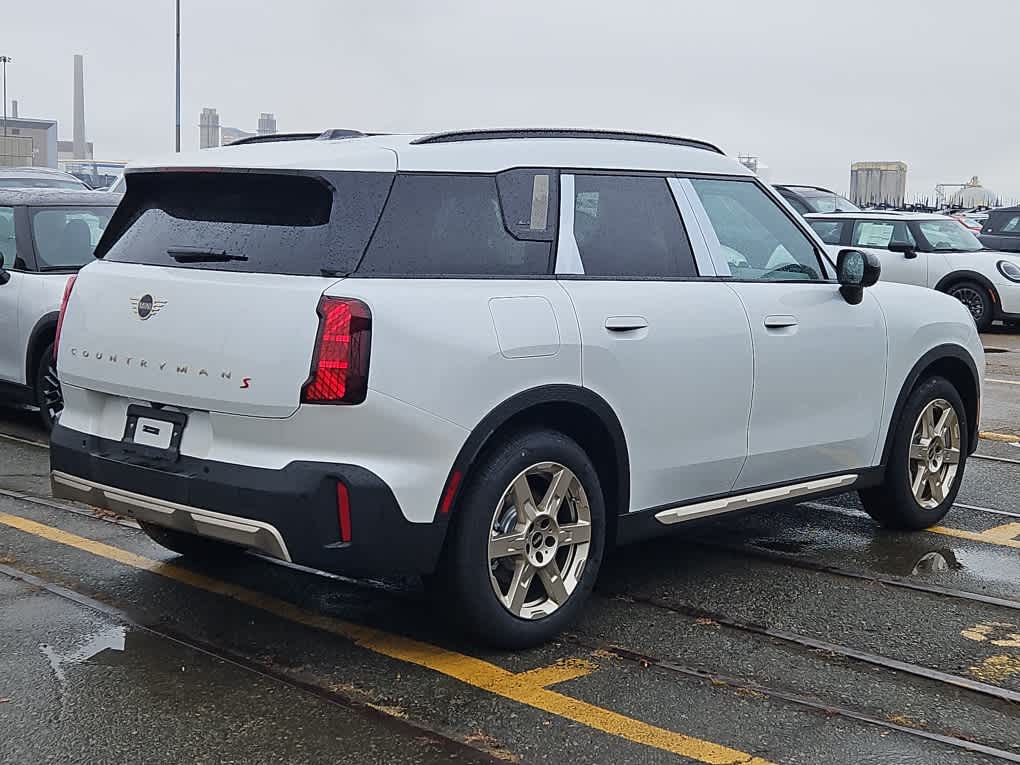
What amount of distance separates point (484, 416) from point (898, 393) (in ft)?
9.03

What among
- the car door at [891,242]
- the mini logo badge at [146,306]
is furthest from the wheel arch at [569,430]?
the car door at [891,242]

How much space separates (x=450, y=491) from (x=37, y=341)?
539cm

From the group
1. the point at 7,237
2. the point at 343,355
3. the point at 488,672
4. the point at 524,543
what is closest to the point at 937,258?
the point at 7,237

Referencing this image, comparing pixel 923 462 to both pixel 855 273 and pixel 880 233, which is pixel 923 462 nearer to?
pixel 855 273

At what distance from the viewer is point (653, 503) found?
5379 mm

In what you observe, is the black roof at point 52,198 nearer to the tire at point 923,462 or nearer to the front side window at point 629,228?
the front side window at point 629,228

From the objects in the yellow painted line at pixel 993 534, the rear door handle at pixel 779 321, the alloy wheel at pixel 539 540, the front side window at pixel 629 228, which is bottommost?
the yellow painted line at pixel 993 534

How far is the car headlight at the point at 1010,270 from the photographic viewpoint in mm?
18516

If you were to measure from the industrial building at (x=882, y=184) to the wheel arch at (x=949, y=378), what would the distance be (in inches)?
2015

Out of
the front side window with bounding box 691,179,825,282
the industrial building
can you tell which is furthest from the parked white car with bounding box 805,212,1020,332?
the industrial building

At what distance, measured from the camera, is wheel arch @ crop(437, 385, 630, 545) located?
456 centimetres

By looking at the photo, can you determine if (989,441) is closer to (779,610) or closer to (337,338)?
(779,610)

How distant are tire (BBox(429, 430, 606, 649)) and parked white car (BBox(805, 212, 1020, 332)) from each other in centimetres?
1400

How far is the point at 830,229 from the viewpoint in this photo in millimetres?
19266
